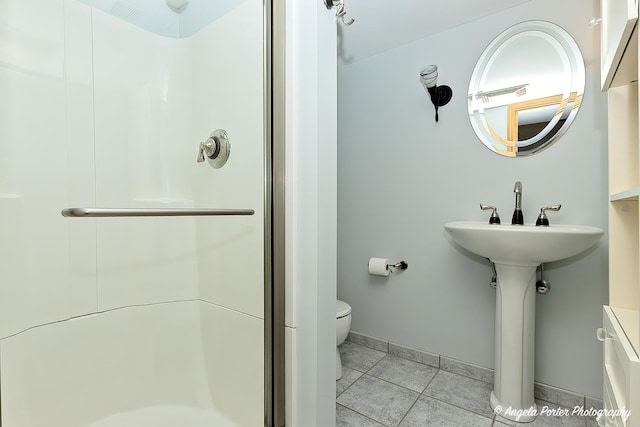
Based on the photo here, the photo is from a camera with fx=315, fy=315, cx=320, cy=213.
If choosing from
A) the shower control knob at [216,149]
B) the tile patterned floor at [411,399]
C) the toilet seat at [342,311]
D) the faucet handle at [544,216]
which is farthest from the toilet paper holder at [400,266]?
the shower control knob at [216,149]

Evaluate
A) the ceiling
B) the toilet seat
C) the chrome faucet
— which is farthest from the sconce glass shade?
the toilet seat

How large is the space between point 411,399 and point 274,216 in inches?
47.7

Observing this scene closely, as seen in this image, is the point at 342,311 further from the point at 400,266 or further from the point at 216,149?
the point at 216,149

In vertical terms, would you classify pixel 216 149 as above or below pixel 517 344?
above

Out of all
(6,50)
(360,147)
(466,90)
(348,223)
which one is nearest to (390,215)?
(348,223)

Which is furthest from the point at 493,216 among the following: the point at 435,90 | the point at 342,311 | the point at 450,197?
the point at 342,311

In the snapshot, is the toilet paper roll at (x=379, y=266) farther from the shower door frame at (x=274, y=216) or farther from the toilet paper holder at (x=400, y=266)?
the shower door frame at (x=274, y=216)

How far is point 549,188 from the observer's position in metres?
1.53

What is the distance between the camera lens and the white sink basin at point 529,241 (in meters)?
1.18

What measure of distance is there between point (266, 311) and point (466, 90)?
1590 mm

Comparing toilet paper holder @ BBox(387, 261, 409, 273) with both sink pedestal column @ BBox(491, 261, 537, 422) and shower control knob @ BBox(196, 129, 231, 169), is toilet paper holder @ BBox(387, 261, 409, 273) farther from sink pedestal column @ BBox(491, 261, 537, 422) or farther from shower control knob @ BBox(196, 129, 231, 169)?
shower control knob @ BBox(196, 129, 231, 169)

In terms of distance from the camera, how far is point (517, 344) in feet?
4.54

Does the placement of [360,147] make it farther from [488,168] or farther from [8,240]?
[8,240]

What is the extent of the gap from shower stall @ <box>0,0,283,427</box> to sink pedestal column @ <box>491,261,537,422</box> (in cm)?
105
